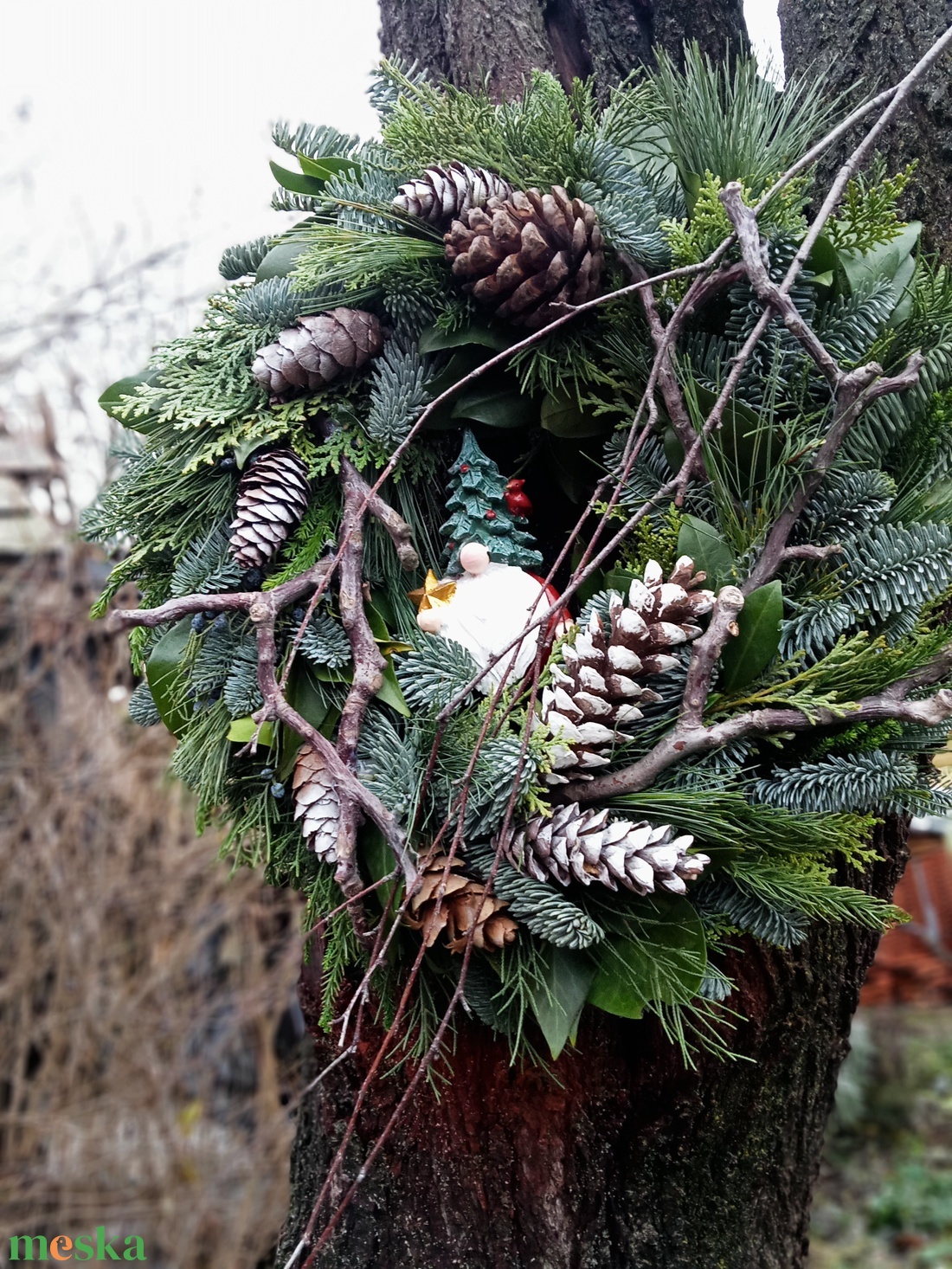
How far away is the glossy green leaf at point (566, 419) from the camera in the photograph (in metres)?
0.89

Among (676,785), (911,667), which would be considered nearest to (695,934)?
(676,785)

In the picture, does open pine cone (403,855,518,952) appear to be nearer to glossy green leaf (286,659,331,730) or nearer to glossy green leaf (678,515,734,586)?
glossy green leaf (286,659,331,730)

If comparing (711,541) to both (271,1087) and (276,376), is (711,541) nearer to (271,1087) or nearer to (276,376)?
(276,376)

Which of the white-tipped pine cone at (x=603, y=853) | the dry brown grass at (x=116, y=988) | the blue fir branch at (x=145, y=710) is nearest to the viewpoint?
the white-tipped pine cone at (x=603, y=853)

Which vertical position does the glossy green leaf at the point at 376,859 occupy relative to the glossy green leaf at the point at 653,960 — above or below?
above

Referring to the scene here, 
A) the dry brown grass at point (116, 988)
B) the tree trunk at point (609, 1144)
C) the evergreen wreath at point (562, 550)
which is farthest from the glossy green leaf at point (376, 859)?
the dry brown grass at point (116, 988)

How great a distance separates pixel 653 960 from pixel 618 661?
0.23 metres

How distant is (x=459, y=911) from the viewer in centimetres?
75

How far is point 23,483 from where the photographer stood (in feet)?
8.34

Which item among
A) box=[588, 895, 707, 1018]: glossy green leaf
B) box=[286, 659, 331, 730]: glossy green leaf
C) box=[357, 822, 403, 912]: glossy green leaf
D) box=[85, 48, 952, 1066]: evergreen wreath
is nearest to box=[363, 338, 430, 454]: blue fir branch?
box=[85, 48, 952, 1066]: evergreen wreath

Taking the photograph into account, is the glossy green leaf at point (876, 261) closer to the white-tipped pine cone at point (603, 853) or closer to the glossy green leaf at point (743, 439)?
the glossy green leaf at point (743, 439)

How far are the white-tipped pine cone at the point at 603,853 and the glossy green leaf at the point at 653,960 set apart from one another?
0.03m

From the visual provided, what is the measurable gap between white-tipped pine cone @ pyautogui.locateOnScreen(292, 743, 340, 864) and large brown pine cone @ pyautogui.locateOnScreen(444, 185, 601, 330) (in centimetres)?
42

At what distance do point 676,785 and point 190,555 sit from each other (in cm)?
48
